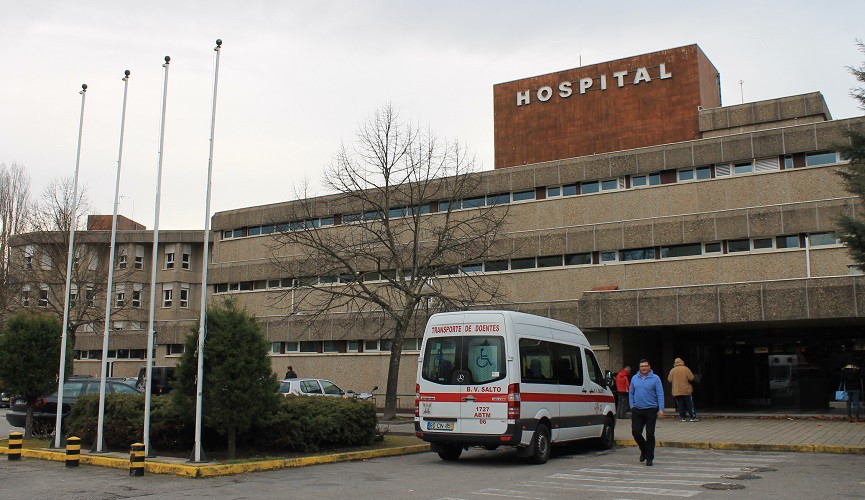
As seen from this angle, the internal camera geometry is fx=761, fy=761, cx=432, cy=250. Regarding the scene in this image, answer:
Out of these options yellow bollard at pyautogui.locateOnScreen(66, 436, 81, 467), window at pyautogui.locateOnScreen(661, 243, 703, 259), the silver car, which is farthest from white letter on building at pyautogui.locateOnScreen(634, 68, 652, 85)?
yellow bollard at pyautogui.locateOnScreen(66, 436, 81, 467)

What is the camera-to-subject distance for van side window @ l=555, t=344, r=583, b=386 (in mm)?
14781

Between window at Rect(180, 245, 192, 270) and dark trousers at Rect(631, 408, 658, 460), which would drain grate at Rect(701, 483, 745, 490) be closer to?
dark trousers at Rect(631, 408, 658, 460)

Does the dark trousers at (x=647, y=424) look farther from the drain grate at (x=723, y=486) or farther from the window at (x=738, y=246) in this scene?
the window at (x=738, y=246)

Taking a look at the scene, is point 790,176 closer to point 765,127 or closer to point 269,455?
point 765,127

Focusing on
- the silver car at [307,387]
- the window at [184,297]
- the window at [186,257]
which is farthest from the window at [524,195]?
the window at [186,257]

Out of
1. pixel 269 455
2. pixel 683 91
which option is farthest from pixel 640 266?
pixel 269 455

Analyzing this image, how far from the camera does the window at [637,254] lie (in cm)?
2939

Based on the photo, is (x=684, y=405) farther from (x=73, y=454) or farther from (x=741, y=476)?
(x=73, y=454)

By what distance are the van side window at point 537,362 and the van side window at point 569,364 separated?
0.33 meters

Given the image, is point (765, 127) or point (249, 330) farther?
point (765, 127)

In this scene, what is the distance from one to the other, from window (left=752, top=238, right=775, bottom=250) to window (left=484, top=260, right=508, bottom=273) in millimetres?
9893

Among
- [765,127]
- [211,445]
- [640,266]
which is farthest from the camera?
[765,127]

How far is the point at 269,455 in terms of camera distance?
547 inches

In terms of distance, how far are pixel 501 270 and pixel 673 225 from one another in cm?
743
